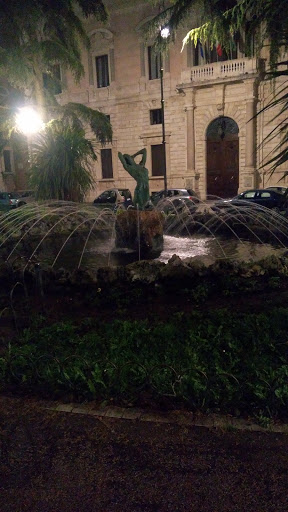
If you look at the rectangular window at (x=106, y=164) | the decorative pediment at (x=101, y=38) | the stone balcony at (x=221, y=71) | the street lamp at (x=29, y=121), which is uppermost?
A: the decorative pediment at (x=101, y=38)

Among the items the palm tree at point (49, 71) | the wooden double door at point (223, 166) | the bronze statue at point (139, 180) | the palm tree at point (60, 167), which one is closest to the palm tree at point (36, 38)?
the palm tree at point (49, 71)

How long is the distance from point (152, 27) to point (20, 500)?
1980 cm

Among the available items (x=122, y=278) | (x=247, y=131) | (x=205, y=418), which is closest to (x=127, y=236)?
(x=122, y=278)

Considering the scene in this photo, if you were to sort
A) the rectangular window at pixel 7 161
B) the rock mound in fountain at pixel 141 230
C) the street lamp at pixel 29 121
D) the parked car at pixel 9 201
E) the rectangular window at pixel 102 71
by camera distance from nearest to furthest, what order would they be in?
the rock mound in fountain at pixel 141 230, the street lamp at pixel 29 121, the parked car at pixel 9 201, the rectangular window at pixel 102 71, the rectangular window at pixel 7 161

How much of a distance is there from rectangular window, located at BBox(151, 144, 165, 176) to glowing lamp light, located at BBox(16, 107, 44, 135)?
12890 millimetres

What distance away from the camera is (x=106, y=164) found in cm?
3347

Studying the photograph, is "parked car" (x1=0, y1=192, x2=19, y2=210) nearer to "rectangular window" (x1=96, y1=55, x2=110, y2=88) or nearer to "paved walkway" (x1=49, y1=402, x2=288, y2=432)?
"rectangular window" (x1=96, y1=55, x2=110, y2=88)

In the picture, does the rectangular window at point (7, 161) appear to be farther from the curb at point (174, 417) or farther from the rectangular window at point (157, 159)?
the curb at point (174, 417)

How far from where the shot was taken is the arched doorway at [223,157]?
1141 inches

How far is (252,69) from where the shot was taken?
85.4 ft

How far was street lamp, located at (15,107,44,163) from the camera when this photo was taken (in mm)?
18062

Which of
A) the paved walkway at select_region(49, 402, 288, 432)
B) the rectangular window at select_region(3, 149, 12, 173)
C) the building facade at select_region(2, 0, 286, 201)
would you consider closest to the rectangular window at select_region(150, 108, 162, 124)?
the building facade at select_region(2, 0, 286, 201)

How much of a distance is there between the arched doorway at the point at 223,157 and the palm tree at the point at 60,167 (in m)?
14.8

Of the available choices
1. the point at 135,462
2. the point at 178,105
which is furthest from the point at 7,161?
the point at 135,462
